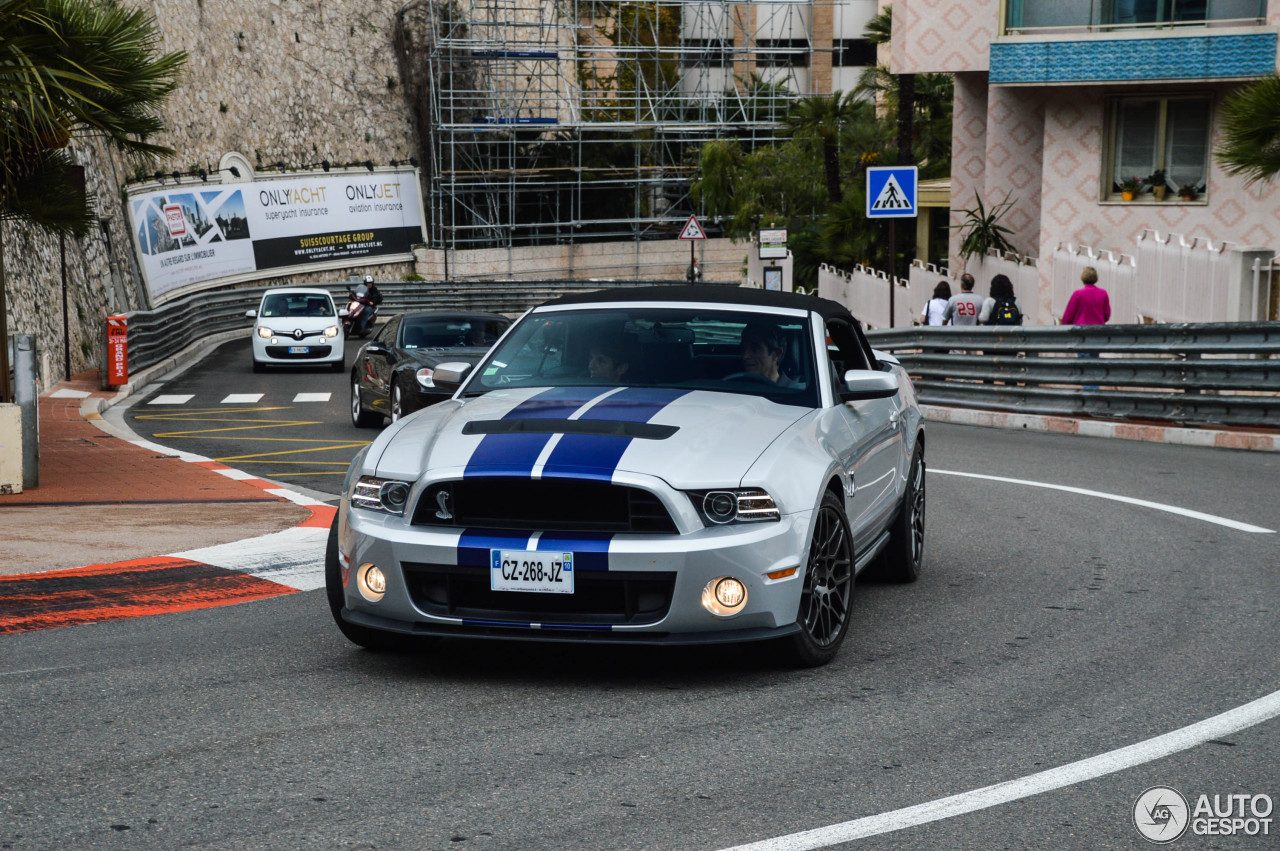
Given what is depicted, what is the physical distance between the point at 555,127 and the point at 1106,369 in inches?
1692

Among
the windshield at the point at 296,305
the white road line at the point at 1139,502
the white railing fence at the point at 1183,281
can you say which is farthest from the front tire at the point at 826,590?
the windshield at the point at 296,305

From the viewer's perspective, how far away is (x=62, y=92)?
1232 cm

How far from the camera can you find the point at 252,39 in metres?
52.4

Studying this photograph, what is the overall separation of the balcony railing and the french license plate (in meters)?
22.5

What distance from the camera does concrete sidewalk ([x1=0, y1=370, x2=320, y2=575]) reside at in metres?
9.16

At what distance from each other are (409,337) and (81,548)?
8817mm

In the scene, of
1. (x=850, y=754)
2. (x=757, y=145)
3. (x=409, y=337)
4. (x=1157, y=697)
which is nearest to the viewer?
(x=850, y=754)

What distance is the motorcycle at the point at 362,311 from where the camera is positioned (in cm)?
4038

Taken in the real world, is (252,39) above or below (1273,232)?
above

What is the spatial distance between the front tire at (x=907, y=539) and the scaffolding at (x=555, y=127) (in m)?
47.7

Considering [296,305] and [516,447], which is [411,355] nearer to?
[516,447]

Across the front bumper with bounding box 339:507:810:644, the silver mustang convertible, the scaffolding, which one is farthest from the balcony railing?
the scaffolding

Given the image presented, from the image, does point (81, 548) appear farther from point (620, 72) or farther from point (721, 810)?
point (620, 72)

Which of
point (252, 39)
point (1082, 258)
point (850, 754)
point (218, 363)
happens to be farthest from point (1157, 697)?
point (252, 39)
